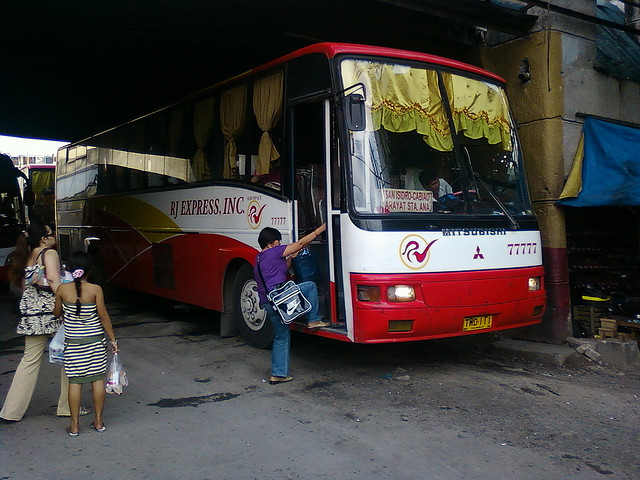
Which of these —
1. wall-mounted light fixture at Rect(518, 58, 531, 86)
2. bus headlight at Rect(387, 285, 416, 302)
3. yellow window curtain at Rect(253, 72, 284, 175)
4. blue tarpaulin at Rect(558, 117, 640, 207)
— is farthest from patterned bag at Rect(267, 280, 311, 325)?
wall-mounted light fixture at Rect(518, 58, 531, 86)

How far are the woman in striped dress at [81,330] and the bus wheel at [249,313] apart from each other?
277cm

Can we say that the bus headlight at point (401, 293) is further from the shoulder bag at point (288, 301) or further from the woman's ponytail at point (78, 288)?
the woman's ponytail at point (78, 288)

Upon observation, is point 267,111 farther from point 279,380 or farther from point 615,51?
point 615,51

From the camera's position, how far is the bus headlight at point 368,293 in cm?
579

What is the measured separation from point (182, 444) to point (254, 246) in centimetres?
305

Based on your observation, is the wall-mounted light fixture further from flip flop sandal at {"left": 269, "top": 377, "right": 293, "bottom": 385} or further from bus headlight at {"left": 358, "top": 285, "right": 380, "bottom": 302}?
flip flop sandal at {"left": 269, "top": 377, "right": 293, "bottom": 385}

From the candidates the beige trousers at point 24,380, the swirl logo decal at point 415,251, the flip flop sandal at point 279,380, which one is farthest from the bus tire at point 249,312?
the beige trousers at point 24,380

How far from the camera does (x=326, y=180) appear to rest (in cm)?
618

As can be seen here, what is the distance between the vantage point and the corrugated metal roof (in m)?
8.64

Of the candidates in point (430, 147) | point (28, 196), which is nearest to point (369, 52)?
point (430, 147)

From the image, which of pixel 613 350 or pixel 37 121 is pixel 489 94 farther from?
pixel 37 121

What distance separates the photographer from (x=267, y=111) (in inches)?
285

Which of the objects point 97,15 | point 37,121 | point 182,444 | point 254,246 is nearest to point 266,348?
point 254,246

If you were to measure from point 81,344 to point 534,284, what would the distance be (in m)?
4.52
